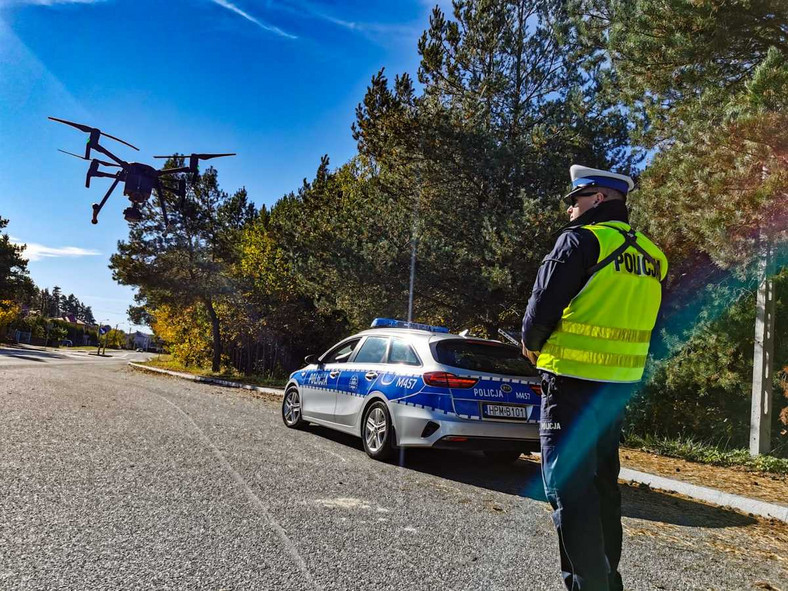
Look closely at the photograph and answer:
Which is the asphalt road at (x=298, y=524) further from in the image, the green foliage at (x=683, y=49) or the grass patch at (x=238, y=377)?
the grass patch at (x=238, y=377)

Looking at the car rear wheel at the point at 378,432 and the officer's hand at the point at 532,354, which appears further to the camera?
the car rear wheel at the point at 378,432

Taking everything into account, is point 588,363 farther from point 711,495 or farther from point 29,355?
point 29,355

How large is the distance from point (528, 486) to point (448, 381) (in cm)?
138

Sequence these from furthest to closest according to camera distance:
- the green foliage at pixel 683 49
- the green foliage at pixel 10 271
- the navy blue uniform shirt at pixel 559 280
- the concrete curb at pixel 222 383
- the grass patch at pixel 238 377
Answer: the green foliage at pixel 10 271, the grass patch at pixel 238 377, the concrete curb at pixel 222 383, the green foliage at pixel 683 49, the navy blue uniform shirt at pixel 559 280

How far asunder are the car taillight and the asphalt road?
98 centimetres

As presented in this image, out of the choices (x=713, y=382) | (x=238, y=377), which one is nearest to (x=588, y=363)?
(x=713, y=382)

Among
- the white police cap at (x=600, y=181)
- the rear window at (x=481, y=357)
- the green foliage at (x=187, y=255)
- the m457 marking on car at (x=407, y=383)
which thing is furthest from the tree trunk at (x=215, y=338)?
the white police cap at (x=600, y=181)

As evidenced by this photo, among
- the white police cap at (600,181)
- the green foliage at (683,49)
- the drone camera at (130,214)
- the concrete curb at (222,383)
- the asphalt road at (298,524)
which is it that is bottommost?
the concrete curb at (222,383)

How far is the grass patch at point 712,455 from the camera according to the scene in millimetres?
8367

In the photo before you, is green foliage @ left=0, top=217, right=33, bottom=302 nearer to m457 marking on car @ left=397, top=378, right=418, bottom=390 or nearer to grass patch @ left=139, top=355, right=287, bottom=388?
grass patch @ left=139, top=355, right=287, bottom=388

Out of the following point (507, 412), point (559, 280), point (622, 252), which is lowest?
point (507, 412)

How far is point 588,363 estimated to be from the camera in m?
2.59

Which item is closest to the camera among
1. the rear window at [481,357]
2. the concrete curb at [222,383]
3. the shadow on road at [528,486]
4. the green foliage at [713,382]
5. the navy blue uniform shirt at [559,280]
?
the navy blue uniform shirt at [559,280]

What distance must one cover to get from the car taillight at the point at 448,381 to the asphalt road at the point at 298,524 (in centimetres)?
98
